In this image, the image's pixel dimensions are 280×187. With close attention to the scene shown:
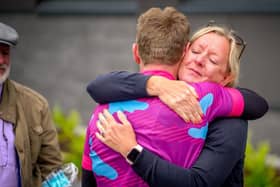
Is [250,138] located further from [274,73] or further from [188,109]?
[188,109]

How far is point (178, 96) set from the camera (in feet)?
8.25

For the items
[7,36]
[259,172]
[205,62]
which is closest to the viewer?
→ [205,62]

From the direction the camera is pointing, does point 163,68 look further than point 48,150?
No

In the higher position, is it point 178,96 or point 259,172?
point 178,96

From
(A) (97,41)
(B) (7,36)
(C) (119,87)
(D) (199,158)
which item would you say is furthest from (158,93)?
(A) (97,41)

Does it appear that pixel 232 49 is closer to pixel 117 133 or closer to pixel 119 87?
pixel 119 87

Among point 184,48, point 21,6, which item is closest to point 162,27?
point 184,48

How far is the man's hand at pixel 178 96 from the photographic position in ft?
8.15

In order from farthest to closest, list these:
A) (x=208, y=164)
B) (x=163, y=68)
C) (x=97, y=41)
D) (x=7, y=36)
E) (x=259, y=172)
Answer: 1. (x=97, y=41)
2. (x=259, y=172)
3. (x=7, y=36)
4. (x=163, y=68)
5. (x=208, y=164)

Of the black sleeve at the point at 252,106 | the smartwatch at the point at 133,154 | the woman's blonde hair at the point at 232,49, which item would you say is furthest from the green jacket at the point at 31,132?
the black sleeve at the point at 252,106

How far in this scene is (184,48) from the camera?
2596 mm

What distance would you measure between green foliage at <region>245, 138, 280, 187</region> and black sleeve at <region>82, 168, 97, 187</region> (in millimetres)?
3316

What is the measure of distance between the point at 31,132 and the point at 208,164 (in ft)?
4.48

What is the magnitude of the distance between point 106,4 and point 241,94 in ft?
18.0
